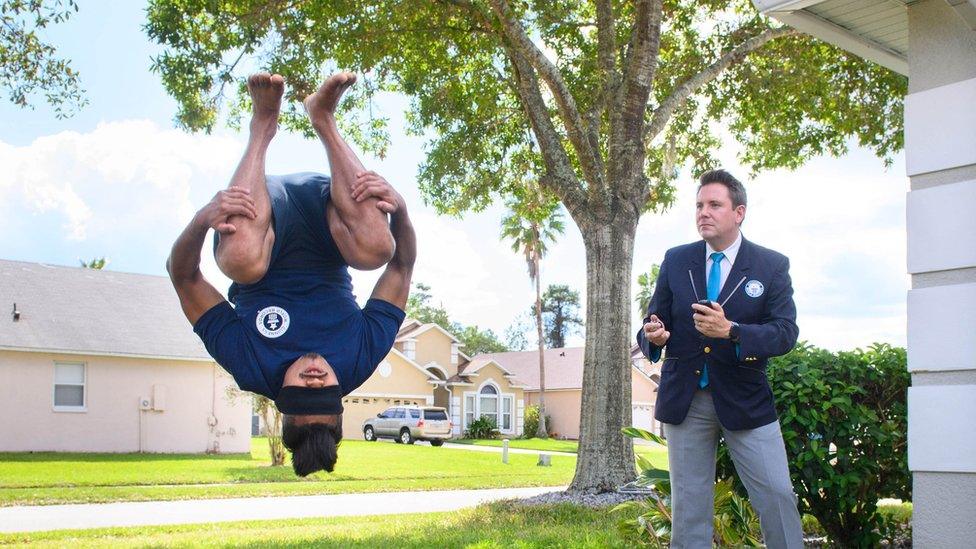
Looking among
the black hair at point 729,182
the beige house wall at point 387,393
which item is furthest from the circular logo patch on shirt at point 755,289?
the beige house wall at point 387,393

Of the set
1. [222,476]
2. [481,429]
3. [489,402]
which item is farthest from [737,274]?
[489,402]

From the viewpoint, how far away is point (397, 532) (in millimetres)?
8547

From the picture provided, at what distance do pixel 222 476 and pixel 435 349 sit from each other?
25.5m

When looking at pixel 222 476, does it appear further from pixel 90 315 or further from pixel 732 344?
pixel 732 344

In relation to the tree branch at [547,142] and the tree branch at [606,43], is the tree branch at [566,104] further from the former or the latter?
the tree branch at [606,43]

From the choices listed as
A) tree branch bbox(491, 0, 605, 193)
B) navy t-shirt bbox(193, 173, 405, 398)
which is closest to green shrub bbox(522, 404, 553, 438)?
tree branch bbox(491, 0, 605, 193)

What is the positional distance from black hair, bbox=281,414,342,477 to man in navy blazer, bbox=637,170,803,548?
1.55 m

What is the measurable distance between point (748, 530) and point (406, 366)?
32970mm

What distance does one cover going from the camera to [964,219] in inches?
174

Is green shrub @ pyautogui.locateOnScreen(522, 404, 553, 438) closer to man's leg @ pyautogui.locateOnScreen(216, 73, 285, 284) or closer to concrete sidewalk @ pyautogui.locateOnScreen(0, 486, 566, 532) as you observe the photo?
concrete sidewalk @ pyautogui.locateOnScreen(0, 486, 566, 532)

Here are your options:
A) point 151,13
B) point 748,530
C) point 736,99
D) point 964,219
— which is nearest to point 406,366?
point 736,99

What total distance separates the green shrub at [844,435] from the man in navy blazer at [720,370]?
2.35 m

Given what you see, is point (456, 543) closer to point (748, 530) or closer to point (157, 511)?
point (748, 530)

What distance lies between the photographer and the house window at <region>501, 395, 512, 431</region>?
44.7 m
